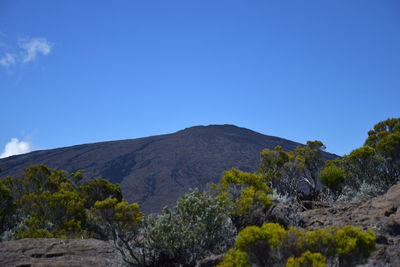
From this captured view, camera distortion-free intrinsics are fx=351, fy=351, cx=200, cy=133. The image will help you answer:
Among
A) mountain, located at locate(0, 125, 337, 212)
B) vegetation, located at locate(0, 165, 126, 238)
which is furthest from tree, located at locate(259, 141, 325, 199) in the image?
mountain, located at locate(0, 125, 337, 212)

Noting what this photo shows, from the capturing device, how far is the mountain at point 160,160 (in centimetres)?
8425

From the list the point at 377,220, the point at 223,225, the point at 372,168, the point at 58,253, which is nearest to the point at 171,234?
the point at 223,225

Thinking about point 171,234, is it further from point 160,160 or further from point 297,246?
point 160,160

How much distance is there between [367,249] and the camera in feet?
19.1

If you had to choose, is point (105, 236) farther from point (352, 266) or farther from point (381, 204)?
point (352, 266)

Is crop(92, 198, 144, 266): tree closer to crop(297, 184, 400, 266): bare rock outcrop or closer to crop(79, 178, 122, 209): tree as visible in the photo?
crop(297, 184, 400, 266): bare rock outcrop

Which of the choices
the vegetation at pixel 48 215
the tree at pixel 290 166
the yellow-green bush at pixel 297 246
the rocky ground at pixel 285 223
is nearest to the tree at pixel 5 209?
the vegetation at pixel 48 215

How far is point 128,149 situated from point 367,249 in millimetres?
109067

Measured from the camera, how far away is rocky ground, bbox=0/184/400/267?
310 inches

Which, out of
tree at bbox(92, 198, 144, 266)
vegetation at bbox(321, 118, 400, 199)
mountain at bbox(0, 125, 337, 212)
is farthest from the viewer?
mountain at bbox(0, 125, 337, 212)

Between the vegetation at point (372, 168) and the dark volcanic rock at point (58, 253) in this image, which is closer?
the dark volcanic rock at point (58, 253)

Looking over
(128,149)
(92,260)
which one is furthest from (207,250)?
(128,149)

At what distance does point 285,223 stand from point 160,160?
9043 cm

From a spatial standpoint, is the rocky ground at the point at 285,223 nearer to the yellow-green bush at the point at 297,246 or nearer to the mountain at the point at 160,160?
the yellow-green bush at the point at 297,246
